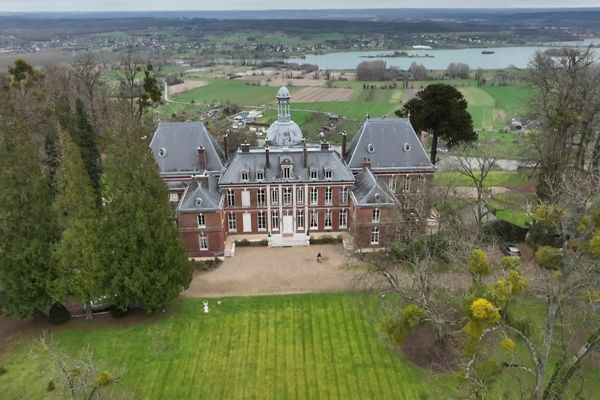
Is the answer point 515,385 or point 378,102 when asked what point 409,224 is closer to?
point 515,385

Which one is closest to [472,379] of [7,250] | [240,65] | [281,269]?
[281,269]

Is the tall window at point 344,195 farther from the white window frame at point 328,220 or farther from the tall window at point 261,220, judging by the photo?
the tall window at point 261,220

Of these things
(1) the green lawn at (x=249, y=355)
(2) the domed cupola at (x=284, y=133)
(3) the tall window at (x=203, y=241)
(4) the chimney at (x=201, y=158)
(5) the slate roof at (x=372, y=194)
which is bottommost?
(1) the green lawn at (x=249, y=355)

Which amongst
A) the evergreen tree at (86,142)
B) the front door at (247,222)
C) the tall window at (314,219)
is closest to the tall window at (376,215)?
the tall window at (314,219)

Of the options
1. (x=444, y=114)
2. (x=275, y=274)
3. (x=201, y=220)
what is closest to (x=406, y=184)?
(x=444, y=114)

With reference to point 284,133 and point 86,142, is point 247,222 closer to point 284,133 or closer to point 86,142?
point 284,133

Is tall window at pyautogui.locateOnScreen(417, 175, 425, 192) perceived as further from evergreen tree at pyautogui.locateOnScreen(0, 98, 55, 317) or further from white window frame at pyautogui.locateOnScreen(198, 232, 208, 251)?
evergreen tree at pyautogui.locateOnScreen(0, 98, 55, 317)
